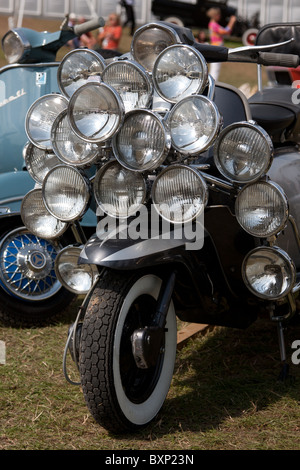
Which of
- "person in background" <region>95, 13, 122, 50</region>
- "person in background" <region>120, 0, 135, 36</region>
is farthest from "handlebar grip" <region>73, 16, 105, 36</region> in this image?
"person in background" <region>120, 0, 135, 36</region>

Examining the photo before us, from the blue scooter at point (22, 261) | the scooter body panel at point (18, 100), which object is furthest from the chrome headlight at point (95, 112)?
the scooter body panel at point (18, 100)

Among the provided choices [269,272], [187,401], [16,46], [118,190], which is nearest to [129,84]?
[118,190]

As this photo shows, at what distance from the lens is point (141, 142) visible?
2682 millimetres

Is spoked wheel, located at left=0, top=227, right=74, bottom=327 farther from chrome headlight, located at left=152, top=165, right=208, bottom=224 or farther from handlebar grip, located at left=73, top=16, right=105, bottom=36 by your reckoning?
chrome headlight, located at left=152, top=165, right=208, bottom=224

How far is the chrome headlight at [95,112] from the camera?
2.64 m

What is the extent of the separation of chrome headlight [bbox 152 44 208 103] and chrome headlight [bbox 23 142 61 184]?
57 centimetres

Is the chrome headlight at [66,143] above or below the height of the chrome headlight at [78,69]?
below

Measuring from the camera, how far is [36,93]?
4480mm

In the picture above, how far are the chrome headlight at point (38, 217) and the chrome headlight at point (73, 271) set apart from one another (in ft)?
0.30

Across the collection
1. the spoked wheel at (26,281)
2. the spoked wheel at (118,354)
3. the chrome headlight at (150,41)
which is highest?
the chrome headlight at (150,41)

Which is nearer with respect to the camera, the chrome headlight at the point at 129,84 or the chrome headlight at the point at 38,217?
the chrome headlight at the point at 129,84

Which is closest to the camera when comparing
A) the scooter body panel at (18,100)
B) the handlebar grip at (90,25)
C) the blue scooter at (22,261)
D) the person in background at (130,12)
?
the blue scooter at (22,261)

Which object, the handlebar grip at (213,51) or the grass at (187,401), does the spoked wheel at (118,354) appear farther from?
the handlebar grip at (213,51)
